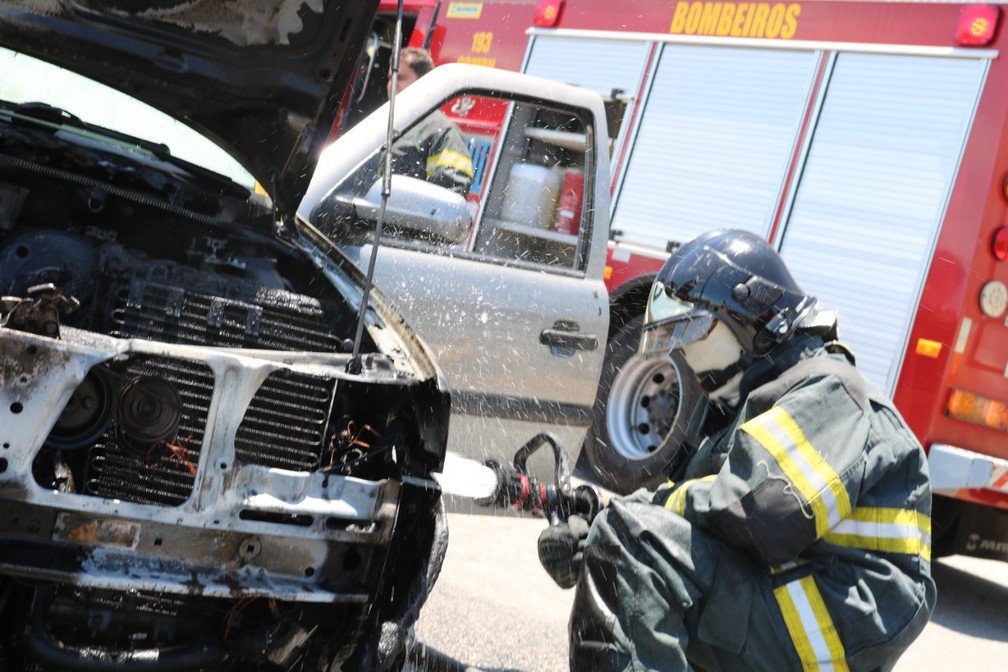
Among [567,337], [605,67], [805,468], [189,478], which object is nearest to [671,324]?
[805,468]

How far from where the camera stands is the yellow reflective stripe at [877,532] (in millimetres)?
2904

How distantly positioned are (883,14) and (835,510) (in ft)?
16.5

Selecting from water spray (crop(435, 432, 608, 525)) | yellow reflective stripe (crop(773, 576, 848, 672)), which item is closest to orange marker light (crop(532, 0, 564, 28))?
water spray (crop(435, 432, 608, 525))

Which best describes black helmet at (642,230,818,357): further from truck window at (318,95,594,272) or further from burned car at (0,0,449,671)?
truck window at (318,95,594,272)

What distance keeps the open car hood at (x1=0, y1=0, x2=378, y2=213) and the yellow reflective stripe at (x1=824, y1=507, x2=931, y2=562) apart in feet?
7.32

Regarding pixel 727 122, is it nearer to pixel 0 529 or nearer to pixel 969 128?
pixel 969 128

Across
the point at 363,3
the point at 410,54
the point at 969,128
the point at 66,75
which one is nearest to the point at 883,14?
the point at 969,128

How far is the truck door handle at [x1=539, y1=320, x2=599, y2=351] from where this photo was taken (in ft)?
16.6

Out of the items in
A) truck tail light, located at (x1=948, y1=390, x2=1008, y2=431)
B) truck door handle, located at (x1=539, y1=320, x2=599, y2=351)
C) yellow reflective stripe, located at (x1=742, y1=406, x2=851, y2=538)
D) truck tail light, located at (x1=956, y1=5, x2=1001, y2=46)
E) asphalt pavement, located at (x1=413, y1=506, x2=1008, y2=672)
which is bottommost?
asphalt pavement, located at (x1=413, y1=506, x2=1008, y2=672)

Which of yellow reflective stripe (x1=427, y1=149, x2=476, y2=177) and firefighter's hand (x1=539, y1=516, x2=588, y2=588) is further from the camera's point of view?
yellow reflective stripe (x1=427, y1=149, x2=476, y2=177)

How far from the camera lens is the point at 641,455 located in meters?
7.21

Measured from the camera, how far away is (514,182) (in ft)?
18.4

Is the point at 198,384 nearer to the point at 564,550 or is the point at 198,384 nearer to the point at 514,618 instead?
the point at 564,550

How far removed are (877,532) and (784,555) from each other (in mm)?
263
